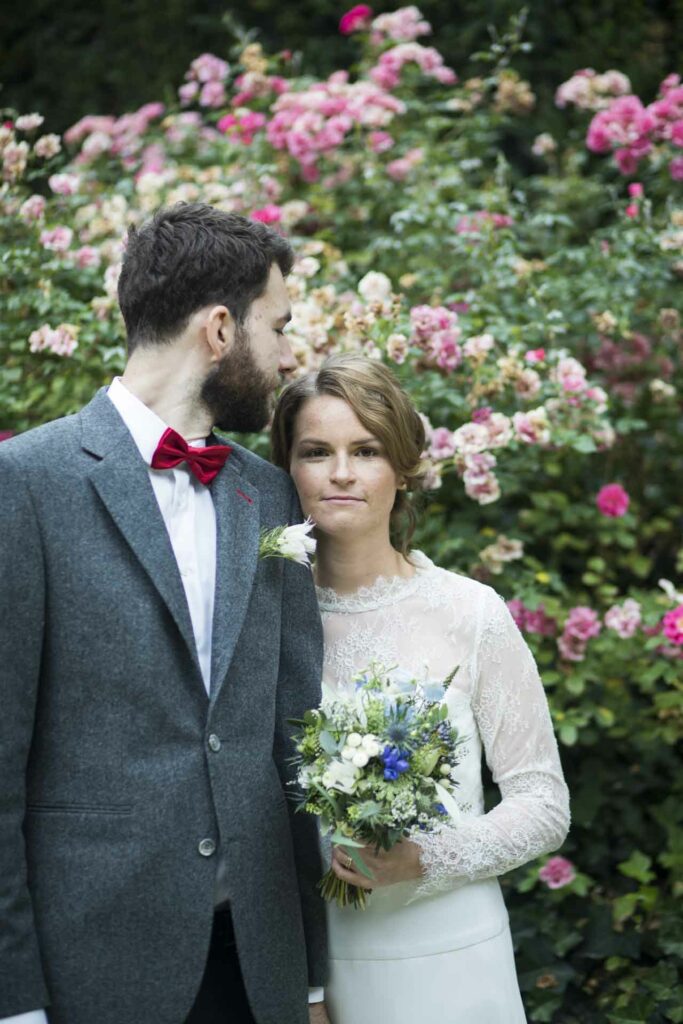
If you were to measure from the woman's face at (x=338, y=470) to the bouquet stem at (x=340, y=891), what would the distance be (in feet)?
2.30

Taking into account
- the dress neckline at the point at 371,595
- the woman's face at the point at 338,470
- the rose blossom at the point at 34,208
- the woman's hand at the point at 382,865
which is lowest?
the woman's hand at the point at 382,865

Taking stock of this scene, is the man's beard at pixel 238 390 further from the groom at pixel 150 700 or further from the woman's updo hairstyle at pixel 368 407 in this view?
the woman's updo hairstyle at pixel 368 407

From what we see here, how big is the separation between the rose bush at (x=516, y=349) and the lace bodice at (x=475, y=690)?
0.68 metres

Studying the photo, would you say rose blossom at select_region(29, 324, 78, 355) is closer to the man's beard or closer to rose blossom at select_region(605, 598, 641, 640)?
the man's beard

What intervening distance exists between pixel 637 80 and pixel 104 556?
5215mm

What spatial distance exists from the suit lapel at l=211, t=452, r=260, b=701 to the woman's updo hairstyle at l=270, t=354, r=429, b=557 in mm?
323

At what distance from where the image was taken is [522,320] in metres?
3.81

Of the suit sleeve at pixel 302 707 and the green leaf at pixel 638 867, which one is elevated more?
the suit sleeve at pixel 302 707

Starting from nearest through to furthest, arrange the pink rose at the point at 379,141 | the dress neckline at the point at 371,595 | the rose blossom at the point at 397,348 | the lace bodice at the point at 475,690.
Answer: the lace bodice at the point at 475,690, the dress neckline at the point at 371,595, the rose blossom at the point at 397,348, the pink rose at the point at 379,141

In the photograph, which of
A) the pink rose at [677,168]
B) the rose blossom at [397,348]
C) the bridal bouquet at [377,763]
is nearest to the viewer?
→ the bridal bouquet at [377,763]

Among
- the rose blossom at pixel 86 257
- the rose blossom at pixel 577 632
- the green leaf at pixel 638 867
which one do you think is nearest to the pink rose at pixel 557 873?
the green leaf at pixel 638 867

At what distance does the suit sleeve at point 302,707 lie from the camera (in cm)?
223

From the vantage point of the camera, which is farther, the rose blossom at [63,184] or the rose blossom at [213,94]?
the rose blossom at [213,94]

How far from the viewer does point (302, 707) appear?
7.33ft
